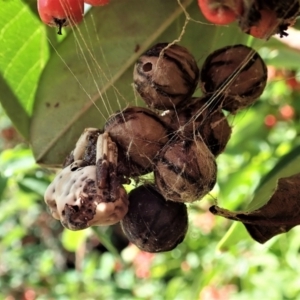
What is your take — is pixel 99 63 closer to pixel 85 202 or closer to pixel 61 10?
pixel 61 10

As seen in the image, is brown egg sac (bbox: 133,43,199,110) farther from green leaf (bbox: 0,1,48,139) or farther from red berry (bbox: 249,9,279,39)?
green leaf (bbox: 0,1,48,139)

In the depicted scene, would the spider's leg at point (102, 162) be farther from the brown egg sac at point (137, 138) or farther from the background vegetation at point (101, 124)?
the background vegetation at point (101, 124)

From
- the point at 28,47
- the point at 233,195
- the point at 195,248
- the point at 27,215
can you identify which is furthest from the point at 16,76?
the point at 27,215

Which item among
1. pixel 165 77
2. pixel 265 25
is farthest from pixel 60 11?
pixel 265 25

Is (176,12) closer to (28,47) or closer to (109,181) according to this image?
(28,47)

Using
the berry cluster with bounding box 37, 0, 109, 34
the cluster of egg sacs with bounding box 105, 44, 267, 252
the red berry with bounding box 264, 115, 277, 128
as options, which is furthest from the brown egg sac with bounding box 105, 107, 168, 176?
the red berry with bounding box 264, 115, 277, 128

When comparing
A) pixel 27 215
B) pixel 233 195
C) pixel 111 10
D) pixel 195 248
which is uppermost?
pixel 111 10

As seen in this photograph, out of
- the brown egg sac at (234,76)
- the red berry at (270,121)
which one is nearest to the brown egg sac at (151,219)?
the brown egg sac at (234,76)
